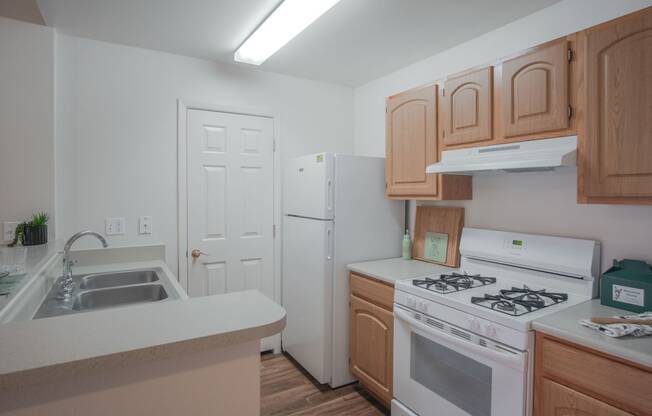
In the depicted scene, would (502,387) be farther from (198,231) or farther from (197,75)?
(197,75)

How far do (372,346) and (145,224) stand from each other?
1772 mm

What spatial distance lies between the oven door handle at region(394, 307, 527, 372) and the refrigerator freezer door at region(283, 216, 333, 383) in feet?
2.16

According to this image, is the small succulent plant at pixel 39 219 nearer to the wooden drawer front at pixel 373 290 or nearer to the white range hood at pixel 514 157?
the wooden drawer front at pixel 373 290

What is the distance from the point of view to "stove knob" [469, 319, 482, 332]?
162 centimetres

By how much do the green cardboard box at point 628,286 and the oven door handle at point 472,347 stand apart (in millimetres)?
531

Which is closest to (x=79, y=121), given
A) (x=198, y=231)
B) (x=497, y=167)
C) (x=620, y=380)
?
(x=198, y=231)

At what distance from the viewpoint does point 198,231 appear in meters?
2.82

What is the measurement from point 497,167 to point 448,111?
0.54m

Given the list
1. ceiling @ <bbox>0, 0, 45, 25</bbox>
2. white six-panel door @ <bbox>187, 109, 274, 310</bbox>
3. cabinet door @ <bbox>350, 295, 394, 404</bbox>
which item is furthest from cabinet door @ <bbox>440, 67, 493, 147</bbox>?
ceiling @ <bbox>0, 0, 45, 25</bbox>

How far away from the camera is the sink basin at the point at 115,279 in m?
2.16

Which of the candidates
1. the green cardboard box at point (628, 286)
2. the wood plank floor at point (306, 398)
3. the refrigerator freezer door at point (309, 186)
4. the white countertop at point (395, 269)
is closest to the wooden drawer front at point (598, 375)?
the green cardboard box at point (628, 286)

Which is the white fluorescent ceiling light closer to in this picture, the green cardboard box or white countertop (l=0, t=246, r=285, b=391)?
white countertop (l=0, t=246, r=285, b=391)

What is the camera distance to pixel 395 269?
96.0 inches

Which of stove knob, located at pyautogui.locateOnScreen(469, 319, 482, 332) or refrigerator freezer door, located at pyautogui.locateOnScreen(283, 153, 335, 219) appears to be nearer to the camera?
stove knob, located at pyautogui.locateOnScreen(469, 319, 482, 332)
